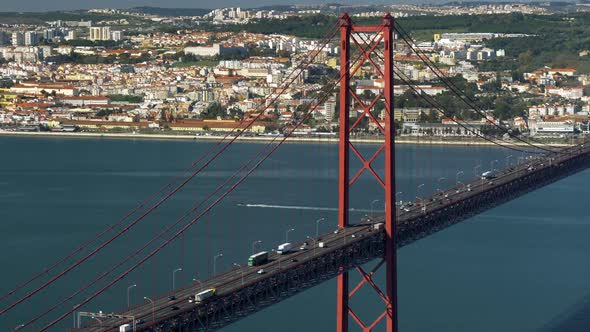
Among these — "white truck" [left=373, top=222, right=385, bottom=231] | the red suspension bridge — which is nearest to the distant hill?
the red suspension bridge

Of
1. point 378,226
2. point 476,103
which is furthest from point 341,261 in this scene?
point 476,103

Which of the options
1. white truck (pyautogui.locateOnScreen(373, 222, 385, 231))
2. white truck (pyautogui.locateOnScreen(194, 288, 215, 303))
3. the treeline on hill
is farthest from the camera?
the treeline on hill

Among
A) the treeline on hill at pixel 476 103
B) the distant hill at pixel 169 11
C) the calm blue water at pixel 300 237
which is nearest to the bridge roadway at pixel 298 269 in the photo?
the calm blue water at pixel 300 237

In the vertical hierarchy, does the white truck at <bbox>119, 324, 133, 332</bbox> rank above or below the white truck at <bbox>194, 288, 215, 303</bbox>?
below

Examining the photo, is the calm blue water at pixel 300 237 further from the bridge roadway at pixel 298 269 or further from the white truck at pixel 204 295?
the white truck at pixel 204 295

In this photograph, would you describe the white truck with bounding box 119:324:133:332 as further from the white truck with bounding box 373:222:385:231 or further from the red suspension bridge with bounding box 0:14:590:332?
the white truck with bounding box 373:222:385:231

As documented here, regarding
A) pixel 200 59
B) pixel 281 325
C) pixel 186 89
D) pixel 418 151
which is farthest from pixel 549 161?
pixel 200 59
